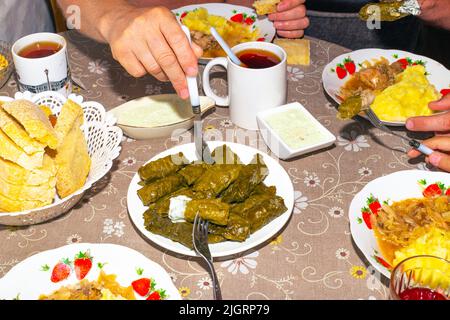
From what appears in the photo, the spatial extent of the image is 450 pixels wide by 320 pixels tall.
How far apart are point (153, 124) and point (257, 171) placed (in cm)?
48

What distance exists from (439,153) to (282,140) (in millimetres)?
539

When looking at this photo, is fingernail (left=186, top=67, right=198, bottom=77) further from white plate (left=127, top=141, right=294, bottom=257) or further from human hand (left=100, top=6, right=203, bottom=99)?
white plate (left=127, top=141, right=294, bottom=257)

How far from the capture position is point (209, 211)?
1620mm

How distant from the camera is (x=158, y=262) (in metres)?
1.64

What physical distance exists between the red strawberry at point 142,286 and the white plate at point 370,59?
110 centimetres

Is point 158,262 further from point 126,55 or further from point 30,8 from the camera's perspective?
point 30,8

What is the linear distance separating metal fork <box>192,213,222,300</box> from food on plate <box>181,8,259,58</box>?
1.17 metres

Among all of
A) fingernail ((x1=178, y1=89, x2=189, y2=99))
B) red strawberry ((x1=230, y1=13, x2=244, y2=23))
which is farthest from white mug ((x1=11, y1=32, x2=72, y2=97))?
red strawberry ((x1=230, y1=13, x2=244, y2=23))

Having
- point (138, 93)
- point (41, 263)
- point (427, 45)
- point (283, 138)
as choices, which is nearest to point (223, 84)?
point (138, 93)

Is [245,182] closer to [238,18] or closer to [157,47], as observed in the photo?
[157,47]

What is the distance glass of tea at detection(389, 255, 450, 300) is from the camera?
1370 millimetres

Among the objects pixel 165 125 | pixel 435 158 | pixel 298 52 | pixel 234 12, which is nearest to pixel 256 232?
pixel 165 125

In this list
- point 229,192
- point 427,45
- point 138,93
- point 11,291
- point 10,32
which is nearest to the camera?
point 11,291

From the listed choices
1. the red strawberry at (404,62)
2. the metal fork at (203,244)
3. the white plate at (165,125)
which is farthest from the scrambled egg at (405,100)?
the metal fork at (203,244)
